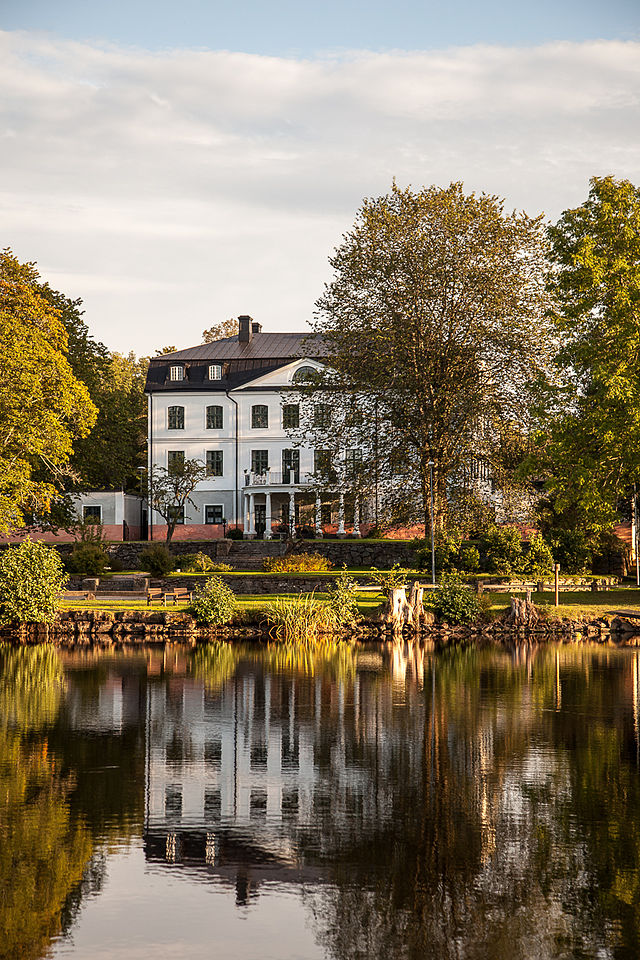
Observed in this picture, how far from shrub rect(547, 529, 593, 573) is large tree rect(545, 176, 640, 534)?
4190mm

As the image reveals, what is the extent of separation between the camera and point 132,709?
16047 millimetres

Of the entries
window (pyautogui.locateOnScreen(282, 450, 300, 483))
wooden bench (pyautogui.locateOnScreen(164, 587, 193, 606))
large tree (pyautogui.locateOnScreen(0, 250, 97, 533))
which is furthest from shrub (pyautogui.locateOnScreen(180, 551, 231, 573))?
window (pyautogui.locateOnScreen(282, 450, 300, 483))

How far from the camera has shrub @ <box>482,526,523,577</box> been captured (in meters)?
38.6

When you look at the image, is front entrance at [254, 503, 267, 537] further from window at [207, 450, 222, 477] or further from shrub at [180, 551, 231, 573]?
shrub at [180, 551, 231, 573]

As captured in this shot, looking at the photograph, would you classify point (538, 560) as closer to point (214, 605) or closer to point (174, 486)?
point (214, 605)

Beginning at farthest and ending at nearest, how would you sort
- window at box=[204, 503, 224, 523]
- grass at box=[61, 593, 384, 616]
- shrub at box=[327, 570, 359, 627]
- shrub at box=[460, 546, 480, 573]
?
window at box=[204, 503, 224, 523]
shrub at box=[460, 546, 480, 573]
grass at box=[61, 593, 384, 616]
shrub at box=[327, 570, 359, 627]

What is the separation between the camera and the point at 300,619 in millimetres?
27828

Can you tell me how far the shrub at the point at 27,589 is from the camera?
93.5 ft

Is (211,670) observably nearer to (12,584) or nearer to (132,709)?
(132,709)

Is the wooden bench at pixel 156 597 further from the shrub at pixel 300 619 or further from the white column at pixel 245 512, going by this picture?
the white column at pixel 245 512

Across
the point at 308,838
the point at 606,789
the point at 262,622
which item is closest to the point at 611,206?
the point at 262,622

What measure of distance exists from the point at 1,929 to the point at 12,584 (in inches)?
884

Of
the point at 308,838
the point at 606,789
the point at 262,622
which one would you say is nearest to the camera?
the point at 308,838

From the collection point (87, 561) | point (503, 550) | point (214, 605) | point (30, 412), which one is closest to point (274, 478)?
point (87, 561)
